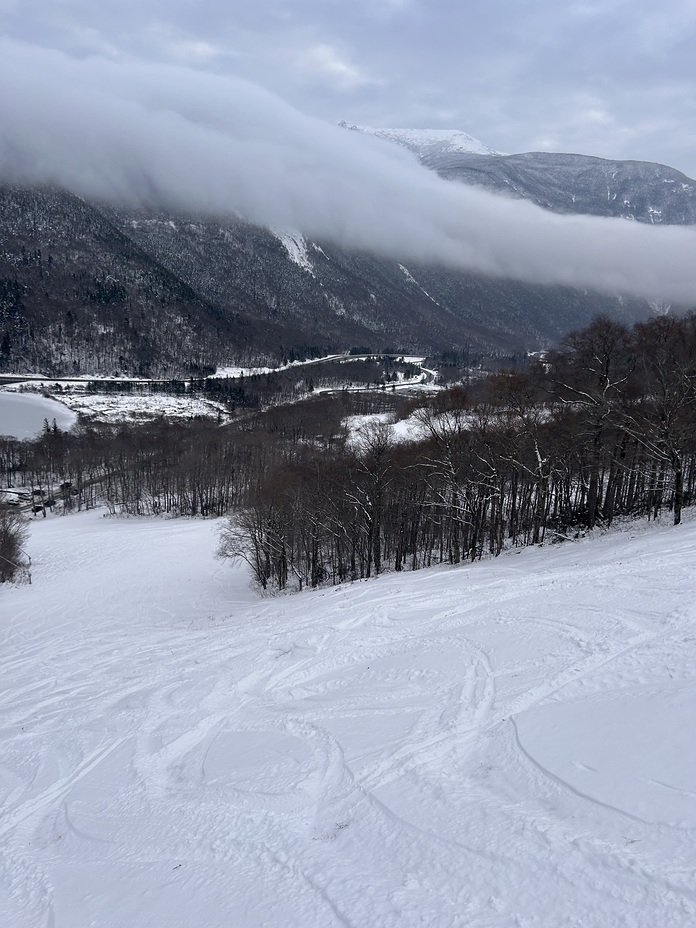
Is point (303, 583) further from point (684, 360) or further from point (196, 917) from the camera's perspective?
point (196, 917)

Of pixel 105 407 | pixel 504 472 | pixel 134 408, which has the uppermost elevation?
pixel 504 472

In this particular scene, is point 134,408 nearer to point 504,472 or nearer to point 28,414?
point 28,414

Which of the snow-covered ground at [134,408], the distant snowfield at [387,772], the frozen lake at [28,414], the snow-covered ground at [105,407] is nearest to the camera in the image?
the distant snowfield at [387,772]

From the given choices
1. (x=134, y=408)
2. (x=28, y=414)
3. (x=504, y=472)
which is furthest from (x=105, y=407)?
(x=504, y=472)

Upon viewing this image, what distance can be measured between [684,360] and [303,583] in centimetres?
2763

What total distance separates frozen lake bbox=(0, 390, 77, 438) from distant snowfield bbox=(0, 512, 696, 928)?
Result: 162m

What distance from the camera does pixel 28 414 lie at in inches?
6821

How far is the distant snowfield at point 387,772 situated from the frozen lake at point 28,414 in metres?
162

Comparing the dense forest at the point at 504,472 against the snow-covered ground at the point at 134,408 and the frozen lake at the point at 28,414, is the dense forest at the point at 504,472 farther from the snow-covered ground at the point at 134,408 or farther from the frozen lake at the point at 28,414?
the snow-covered ground at the point at 134,408

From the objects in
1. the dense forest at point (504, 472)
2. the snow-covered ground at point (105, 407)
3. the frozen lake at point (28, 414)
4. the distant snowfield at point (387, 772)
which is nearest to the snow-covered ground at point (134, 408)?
the snow-covered ground at point (105, 407)

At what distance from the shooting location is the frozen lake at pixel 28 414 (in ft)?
516

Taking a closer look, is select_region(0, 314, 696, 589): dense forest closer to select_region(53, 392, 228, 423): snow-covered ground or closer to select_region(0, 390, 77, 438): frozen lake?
select_region(0, 390, 77, 438): frozen lake

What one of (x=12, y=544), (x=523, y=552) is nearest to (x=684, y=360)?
(x=523, y=552)

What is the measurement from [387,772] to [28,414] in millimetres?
197140
